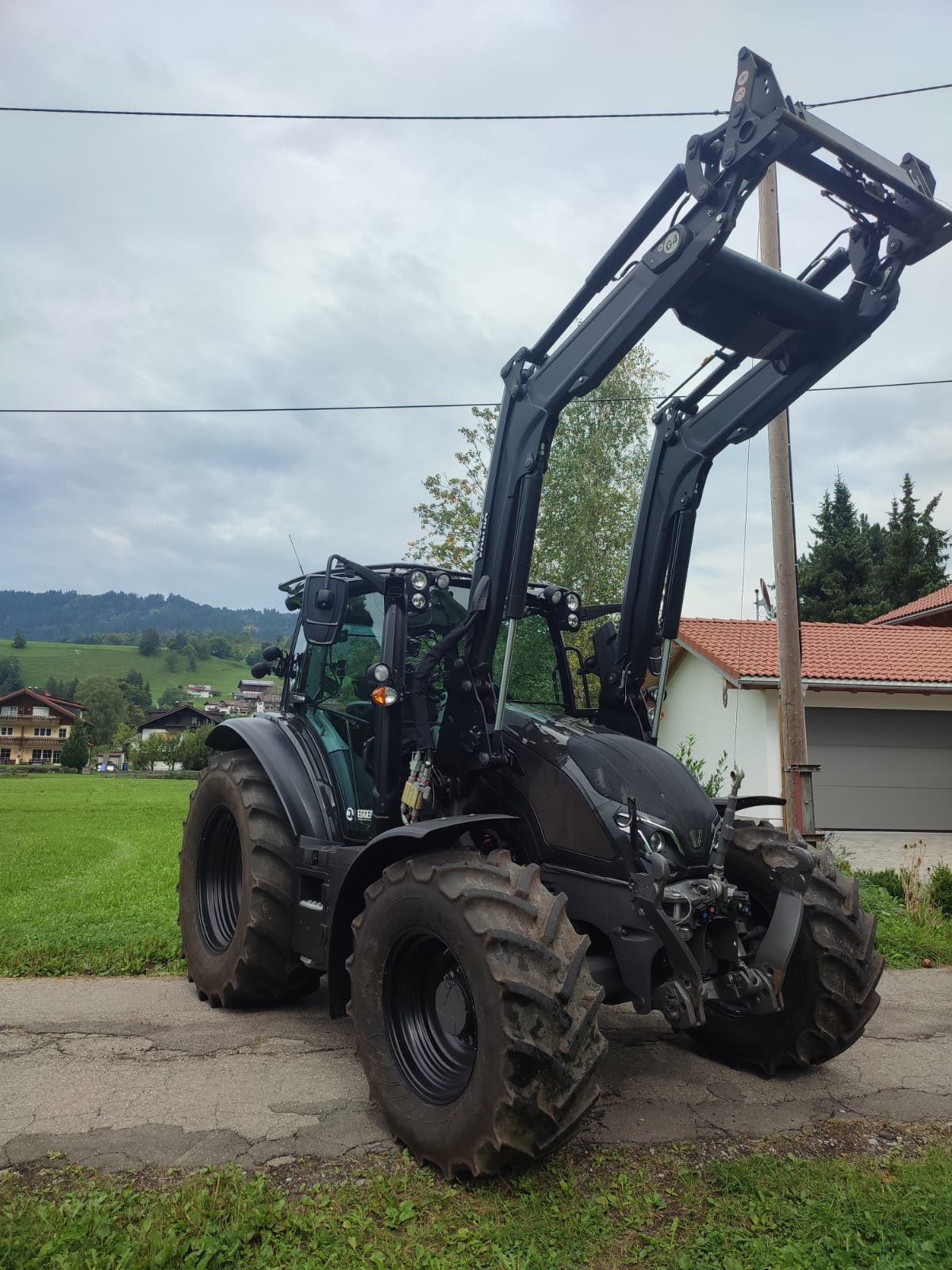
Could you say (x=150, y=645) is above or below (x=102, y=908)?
above

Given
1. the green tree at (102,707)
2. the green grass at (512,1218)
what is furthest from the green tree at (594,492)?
the green tree at (102,707)

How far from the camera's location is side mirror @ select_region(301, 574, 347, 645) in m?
4.77

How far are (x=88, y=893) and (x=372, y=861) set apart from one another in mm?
7081

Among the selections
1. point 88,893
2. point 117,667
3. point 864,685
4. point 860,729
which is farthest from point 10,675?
point 88,893

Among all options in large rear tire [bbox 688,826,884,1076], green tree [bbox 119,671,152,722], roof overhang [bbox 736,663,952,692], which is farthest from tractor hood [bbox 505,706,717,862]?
green tree [bbox 119,671,152,722]

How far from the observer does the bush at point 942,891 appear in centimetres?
880

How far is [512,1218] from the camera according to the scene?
10.7ft

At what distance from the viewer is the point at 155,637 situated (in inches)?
6161

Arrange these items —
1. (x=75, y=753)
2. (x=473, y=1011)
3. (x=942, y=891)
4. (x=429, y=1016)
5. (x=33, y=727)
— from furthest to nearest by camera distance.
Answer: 1. (x=33, y=727)
2. (x=75, y=753)
3. (x=942, y=891)
4. (x=429, y=1016)
5. (x=473, y=1011)

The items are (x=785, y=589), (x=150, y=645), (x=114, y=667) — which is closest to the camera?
(x=785, y=589)

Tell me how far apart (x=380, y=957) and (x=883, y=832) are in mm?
17229

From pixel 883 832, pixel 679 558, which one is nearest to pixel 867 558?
pixel 883 832

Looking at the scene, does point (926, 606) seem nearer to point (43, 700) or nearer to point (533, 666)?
point (533, 666)

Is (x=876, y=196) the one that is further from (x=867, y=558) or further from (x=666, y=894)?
(x=867, y=558)
